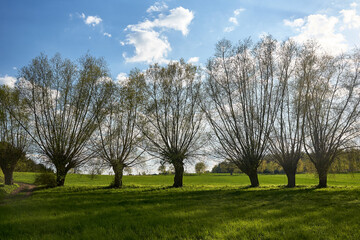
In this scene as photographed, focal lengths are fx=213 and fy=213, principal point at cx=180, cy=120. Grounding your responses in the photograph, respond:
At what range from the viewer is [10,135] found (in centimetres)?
3138

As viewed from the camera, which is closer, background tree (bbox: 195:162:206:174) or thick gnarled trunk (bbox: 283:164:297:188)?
thick gnarled trunk (bbox: 283:164:297:188)

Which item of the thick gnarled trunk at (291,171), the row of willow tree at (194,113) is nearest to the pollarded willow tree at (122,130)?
the row of willow tree at (194,113)

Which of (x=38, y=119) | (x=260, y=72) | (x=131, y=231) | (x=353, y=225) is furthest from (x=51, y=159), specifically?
(x=353, y=225)

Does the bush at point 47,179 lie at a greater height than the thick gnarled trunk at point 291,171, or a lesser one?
lesser

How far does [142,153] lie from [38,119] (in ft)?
41.2

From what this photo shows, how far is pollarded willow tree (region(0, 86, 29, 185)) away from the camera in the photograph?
29281 millimetres

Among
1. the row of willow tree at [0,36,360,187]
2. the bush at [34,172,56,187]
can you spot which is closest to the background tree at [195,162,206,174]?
the row of willow tree at [0,36,360,187]

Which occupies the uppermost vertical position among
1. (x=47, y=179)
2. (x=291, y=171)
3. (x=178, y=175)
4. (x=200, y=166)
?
(x=200, y=166)

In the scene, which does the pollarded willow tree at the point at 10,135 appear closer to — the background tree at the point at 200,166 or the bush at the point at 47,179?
the bush at the point at 47,179

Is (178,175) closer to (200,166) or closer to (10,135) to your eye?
(200,166)

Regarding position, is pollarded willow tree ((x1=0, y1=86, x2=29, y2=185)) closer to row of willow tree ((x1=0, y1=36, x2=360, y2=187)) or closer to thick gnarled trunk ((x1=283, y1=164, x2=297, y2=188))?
row of willow tree ((x1=0, y1=36, x2=360, y2=187))

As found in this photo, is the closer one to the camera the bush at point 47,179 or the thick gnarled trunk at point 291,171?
the thick gnarled trunk at point 291,171

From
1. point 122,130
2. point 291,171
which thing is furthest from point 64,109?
point 291,171

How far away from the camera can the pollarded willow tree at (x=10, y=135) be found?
29.3 m
